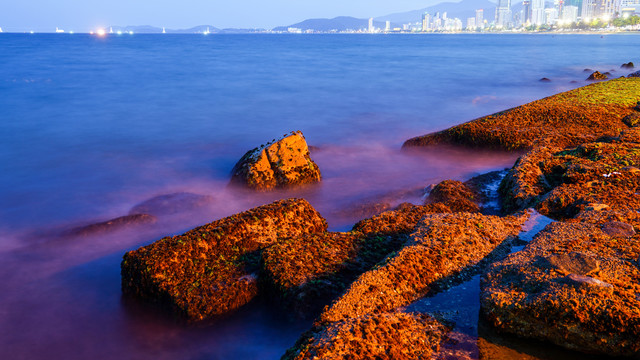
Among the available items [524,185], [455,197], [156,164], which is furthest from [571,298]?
[156,164]

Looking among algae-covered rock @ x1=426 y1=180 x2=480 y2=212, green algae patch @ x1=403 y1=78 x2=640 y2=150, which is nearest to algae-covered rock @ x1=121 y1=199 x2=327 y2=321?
algae-covered rock @ x1=426 y1=180 x2=480 y2=212

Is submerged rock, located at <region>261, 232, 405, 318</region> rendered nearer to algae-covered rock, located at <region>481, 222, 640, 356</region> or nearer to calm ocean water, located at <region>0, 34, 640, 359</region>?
calm ocean water, located at <region>0, 34, 640, 359</region>

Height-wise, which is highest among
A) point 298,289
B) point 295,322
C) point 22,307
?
point 298,289

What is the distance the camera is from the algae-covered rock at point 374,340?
2588mm

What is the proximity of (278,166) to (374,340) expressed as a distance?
540 cm

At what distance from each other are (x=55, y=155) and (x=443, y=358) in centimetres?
1109

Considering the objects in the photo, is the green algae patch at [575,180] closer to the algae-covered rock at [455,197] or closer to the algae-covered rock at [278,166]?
the algae-covered rock at [455,197]

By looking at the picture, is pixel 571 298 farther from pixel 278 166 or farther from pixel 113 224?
pixel 113 224

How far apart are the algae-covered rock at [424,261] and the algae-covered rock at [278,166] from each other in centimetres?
379

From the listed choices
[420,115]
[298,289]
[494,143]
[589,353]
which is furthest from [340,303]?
[420,115]

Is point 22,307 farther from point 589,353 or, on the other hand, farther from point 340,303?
point 589,353

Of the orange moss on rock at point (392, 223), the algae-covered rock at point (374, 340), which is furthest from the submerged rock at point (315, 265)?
the algae-covered rock at point (374, 340)

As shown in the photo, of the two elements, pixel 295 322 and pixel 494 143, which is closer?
pixel 295 322

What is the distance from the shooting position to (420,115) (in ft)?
52.4
